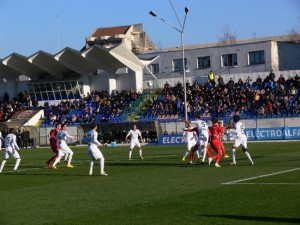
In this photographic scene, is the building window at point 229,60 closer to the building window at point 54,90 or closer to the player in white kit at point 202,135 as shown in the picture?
the building window at point 54,90

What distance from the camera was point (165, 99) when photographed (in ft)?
212

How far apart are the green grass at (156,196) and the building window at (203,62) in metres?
46.6

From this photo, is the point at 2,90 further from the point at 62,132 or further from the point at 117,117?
the point at 62,132

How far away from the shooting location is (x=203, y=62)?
74250 mm

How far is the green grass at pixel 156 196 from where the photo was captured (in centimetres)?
1396

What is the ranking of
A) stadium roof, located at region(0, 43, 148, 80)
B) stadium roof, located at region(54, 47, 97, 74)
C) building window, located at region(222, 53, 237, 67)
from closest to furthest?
stadium roof, located at region(0, 43, 148, 80)
stadium roof, located at region(54, 47, 97, 74)
building window, located at region(222, 53, 237, 67)

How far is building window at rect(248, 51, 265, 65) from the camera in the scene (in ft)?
232

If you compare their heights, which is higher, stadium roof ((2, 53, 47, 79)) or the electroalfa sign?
stadium roof ((2, 53, 47, 79))

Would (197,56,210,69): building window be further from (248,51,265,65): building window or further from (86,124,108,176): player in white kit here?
(86,124,108,176): player in white kit

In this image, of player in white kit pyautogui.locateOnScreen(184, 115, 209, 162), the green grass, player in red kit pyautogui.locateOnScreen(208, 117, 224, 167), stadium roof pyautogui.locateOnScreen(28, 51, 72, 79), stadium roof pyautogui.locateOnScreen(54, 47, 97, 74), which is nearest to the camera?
the green grass

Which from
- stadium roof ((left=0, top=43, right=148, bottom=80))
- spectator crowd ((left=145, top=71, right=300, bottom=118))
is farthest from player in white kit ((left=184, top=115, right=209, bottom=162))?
stadium roof ((left=0, top=43, right=148, bottom=80))

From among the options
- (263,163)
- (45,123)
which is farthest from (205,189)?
(45,123)

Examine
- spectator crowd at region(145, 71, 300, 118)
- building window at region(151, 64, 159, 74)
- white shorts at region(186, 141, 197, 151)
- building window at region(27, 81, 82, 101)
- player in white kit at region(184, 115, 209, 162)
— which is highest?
building window at region(151, 64, 159, 74)

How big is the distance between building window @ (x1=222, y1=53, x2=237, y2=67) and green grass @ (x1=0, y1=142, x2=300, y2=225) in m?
45.1
